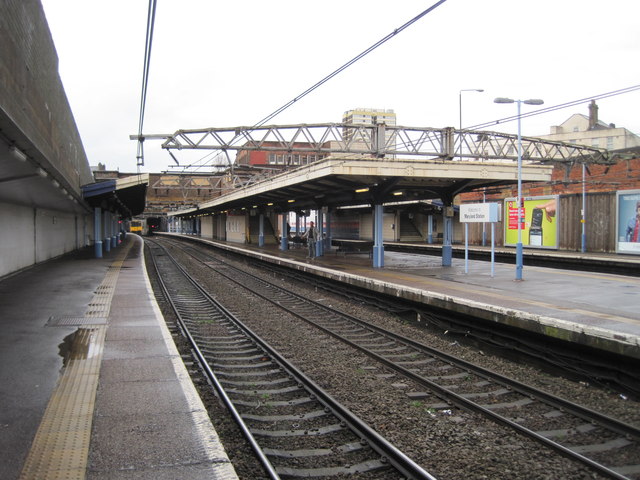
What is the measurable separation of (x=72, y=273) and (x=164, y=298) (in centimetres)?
532

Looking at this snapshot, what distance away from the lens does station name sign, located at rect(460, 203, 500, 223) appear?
1337 centimetres

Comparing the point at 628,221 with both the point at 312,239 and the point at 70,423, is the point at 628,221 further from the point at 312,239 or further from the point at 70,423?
the point at 70,423

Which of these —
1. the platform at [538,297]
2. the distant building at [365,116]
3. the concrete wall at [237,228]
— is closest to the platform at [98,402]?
the platform at [538,297]

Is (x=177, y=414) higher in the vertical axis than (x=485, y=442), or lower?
higher

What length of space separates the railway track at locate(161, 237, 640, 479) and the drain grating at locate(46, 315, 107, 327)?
180 inches

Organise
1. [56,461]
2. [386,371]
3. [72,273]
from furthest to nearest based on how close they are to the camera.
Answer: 1. [72,273]
2. [386,371]
3. [56,461]

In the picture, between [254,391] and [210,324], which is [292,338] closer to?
[210,324]

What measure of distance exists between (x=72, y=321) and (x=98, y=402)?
4871mm

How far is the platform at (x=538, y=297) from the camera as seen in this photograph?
22.1 feet

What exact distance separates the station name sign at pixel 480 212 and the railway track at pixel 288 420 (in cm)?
803

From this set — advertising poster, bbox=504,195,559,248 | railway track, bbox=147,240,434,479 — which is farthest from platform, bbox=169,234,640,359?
advertising poster, bbox=504,195,559,248

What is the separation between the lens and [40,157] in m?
9.32

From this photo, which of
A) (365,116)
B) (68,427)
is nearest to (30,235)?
(68,427)

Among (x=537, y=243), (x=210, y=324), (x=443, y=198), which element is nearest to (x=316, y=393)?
(x=210, y=324)
